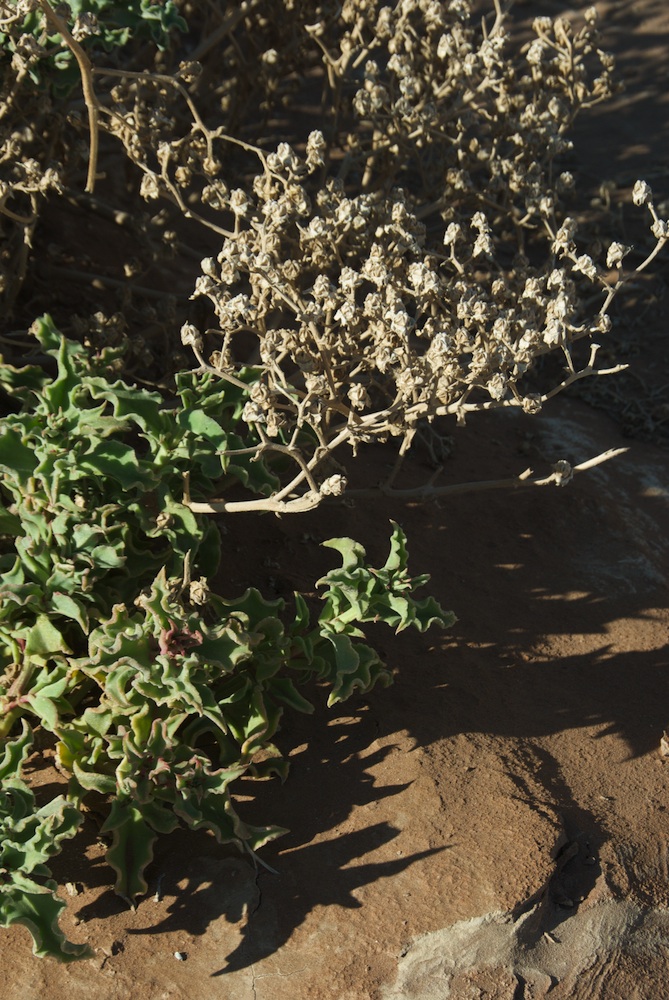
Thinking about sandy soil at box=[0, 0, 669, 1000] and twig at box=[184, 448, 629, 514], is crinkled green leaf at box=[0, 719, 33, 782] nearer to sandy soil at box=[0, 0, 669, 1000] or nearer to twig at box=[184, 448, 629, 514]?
sandy soil at box=[0, 0, 669, 1000]

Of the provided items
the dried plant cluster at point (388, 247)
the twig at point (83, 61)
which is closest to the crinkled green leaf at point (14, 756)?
the dried plant cluster at point (388, 247)

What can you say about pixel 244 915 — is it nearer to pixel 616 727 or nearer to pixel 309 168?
pixel 616 727

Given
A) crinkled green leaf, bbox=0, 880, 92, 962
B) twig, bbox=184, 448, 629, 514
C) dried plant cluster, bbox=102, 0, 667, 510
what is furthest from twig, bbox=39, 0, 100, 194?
crinkled green leaf, bbox=0, 880, 92, 962

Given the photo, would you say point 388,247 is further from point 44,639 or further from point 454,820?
point 454,820

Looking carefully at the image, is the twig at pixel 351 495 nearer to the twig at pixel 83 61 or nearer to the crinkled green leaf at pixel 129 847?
the crinkled green leaf at pixel 129 847

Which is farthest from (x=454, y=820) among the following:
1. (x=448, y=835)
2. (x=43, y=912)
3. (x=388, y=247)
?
(x=388, y=247)

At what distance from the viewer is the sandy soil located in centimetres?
295

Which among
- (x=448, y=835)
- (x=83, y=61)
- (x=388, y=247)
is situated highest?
(x=83, y=61)

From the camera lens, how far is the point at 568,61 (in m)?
4.38

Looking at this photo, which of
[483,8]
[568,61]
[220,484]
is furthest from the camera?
[483,8]

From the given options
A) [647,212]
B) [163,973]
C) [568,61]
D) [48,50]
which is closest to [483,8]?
[647,212]

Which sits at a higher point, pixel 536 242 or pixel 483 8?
pixel 483 8

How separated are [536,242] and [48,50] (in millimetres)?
3175

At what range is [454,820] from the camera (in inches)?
128
